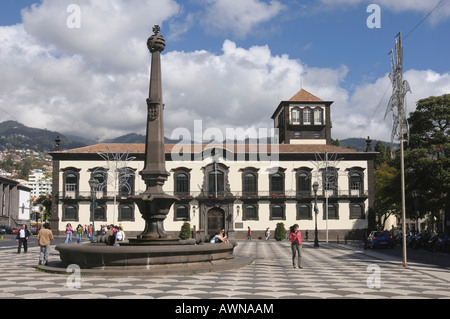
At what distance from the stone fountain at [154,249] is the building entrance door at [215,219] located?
3139 centimetres

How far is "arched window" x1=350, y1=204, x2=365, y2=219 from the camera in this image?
48781 millimetres

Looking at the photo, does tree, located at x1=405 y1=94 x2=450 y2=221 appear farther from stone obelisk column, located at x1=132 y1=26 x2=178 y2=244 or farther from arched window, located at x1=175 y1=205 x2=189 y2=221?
arched window, located at x1=175 y1=205 x2=189 y2=221

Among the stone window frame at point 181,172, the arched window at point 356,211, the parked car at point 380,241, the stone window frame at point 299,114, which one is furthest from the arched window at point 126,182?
the parked car at point 380,241

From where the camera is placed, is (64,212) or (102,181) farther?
(102,181)

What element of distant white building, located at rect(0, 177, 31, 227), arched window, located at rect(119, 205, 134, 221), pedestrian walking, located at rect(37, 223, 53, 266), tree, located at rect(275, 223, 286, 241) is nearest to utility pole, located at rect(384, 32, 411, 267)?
pedestrian walking, located at rect(37, 223, 53, 266)

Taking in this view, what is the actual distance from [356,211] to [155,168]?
3704 centimetres

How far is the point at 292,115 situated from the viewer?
56031 millimetres

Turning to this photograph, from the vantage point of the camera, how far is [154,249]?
42.4 ft

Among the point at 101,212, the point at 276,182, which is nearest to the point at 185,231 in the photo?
the point at 101,212

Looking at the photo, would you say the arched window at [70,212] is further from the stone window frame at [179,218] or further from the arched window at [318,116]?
the arched window at [318,116]

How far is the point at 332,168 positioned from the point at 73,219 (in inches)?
1094

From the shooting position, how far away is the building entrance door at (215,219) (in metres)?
48.7

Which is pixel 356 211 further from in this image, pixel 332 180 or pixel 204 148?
pixel 204 148
